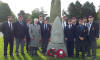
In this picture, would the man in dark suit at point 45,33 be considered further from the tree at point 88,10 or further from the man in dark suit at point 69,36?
the tree at point 88,10

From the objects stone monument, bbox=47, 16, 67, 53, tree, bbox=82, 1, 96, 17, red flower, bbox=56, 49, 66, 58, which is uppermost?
tree, bbox=82, 1, 96, 17

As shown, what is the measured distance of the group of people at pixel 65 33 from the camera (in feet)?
27.9

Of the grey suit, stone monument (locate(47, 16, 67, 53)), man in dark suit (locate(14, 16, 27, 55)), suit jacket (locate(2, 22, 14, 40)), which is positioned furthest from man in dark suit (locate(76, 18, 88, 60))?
suit jacket (locate(2, 22, 14, 40))

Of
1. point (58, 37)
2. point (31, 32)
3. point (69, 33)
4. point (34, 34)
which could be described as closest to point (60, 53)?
point (58, 37)

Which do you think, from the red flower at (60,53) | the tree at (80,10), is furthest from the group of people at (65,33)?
the tree at (80,10)

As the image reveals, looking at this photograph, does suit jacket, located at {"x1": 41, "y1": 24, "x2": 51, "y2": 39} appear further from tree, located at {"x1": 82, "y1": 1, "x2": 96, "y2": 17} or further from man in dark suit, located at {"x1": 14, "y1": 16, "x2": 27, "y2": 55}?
Answer: tree, located at {"x1": 82, "y1": 1, "x2": 96, "y2": 17}

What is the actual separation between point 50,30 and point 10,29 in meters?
2.12

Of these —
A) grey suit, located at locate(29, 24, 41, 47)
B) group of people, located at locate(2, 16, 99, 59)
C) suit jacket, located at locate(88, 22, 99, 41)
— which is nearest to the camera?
suit jacket, located at locate(88, 22, 99, 41)

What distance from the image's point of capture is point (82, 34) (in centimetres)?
858

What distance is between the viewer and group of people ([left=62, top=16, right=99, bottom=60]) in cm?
837

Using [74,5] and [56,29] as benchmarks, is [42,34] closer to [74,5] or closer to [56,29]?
[56,29]

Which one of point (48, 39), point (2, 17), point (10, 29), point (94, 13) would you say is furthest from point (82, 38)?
point (2, 17)

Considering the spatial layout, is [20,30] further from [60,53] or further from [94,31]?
[94,31]

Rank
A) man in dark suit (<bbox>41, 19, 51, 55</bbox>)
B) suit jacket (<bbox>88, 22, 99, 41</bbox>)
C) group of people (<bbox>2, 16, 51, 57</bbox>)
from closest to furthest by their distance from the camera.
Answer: suit jacket (<bbox>88, 22, 99, 41</bbox>)
group of people (<bbox>2, 16, 51, 57</bbox>)
man in dark suit (<bbox>41, 19, 51, 55</bbox>)
